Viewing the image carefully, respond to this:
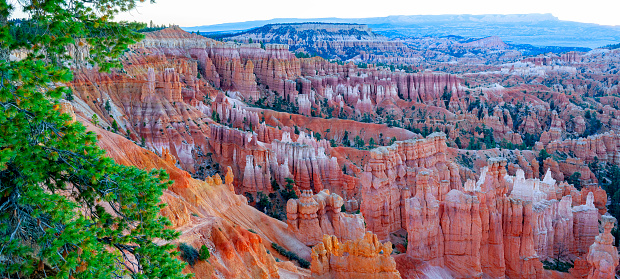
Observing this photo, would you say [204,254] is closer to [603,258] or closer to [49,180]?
[49,180]

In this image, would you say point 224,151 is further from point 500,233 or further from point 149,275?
point 149,275

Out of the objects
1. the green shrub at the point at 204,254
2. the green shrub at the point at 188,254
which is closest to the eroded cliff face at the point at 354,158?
the green shrub at the point at 204,254

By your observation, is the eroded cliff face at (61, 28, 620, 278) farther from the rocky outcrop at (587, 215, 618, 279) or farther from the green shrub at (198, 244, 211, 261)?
the green shrub at (198, 244, 211, 261)

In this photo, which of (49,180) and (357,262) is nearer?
(49,180)

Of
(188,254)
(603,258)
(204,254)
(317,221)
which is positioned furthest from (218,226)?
(603,258)

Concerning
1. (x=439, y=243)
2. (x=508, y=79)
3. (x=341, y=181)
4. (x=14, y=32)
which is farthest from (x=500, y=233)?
(x=508, y=79)

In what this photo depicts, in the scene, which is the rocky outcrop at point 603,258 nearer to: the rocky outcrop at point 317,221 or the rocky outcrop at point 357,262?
the rocky outcrop at point 357,262
